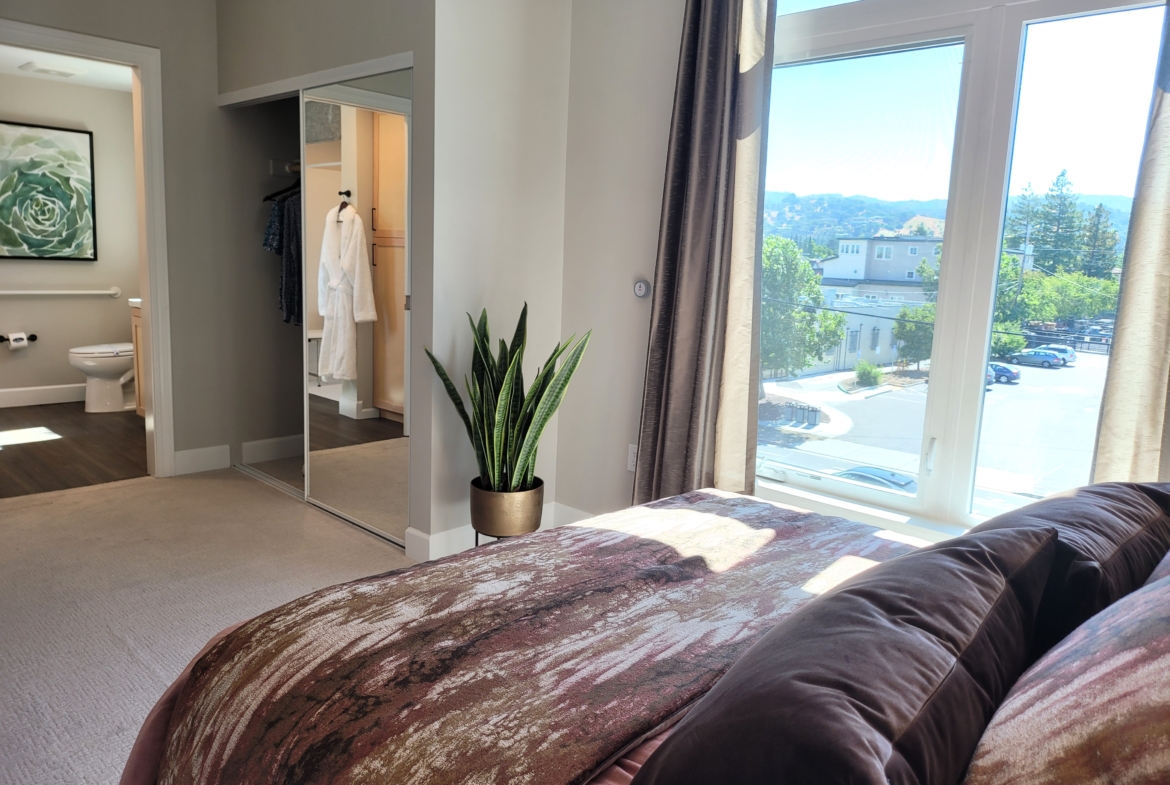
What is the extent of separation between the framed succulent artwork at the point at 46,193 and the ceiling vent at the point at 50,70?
1.35 ft

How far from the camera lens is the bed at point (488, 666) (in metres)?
1.07

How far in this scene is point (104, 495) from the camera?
4094 millimetres

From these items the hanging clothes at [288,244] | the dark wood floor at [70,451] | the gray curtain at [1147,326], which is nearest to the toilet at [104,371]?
the dark wood floor at [70,451]

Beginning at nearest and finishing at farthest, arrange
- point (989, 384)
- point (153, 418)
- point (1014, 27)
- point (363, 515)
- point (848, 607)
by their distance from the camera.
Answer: point (848, 607)
point (1014, 27)
point (989, 384)
point (363, 515)
point (153, 418)

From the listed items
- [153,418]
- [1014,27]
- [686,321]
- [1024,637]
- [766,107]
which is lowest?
[153,418]

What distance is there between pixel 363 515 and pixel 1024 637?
3.21 m

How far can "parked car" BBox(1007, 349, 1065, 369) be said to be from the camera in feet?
8.19

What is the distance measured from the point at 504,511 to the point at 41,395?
4.84 meters

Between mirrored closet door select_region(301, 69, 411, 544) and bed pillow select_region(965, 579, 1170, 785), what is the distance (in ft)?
9.62

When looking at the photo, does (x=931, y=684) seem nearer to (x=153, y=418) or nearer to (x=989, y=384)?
(x=989, y=384)

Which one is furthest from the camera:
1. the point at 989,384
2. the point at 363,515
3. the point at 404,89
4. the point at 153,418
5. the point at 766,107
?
the point at 153,418

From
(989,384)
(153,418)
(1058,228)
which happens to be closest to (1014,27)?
(1058,228)

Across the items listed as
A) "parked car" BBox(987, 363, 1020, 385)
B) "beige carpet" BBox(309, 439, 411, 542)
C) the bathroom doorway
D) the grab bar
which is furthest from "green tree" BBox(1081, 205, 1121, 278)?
the grab bar

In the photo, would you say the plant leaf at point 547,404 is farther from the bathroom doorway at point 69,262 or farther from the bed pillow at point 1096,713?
the bathroom doorway at point 69,262
